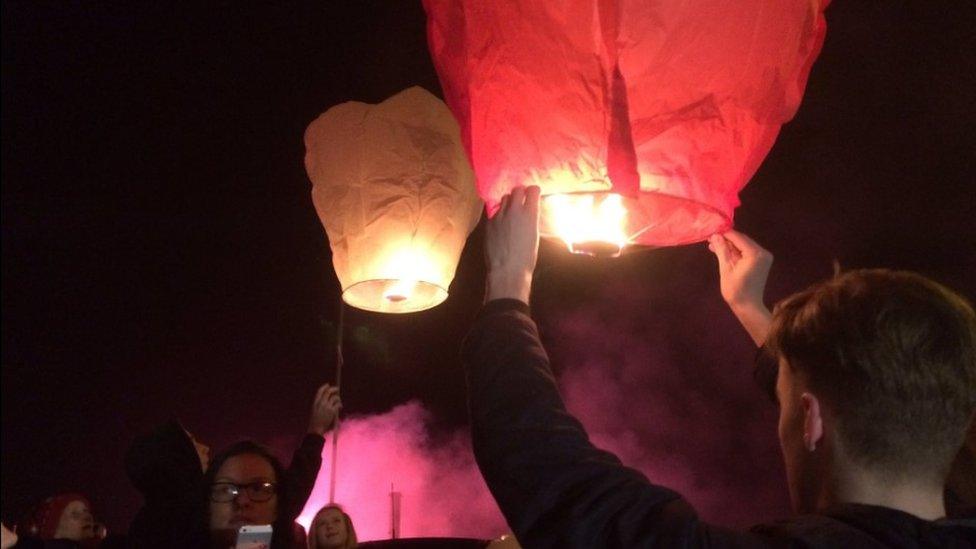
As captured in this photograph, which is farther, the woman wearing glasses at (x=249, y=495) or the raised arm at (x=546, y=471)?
the woman wearing glasses at (x=249, y=495)

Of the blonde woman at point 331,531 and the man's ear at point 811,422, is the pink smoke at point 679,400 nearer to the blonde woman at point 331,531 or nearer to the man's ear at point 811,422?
the blonde woman at point 331,531

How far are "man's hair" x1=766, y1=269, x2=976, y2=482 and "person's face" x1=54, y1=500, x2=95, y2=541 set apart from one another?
344 cm

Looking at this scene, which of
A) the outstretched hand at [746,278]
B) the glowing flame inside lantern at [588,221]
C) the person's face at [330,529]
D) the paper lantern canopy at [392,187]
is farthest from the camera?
the person's face at [330,529]

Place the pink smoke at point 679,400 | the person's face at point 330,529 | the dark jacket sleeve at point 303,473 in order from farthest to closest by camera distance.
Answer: the pink smoke at point 679,400 < the person's face at point 330,529 < the dark jacket sleeve at point 303,473

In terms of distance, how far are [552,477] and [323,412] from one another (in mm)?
2674

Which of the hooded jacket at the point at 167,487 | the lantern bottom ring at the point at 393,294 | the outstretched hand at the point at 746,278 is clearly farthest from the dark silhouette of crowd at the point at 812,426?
the hooded jacket at the point at 167,487

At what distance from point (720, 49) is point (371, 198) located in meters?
1.14

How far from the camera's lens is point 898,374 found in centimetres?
101

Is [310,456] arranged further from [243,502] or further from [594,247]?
[594,247]

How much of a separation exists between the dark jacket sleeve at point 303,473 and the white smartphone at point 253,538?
3.04 ft

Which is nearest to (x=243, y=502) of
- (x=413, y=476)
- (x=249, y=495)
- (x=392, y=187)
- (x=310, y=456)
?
(x=249, y=495)

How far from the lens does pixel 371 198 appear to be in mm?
2219

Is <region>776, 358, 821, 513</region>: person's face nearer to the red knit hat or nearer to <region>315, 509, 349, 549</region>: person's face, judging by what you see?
<region>315, 509, 349, 549</region>: person's face

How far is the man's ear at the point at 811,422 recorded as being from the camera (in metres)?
1.06
